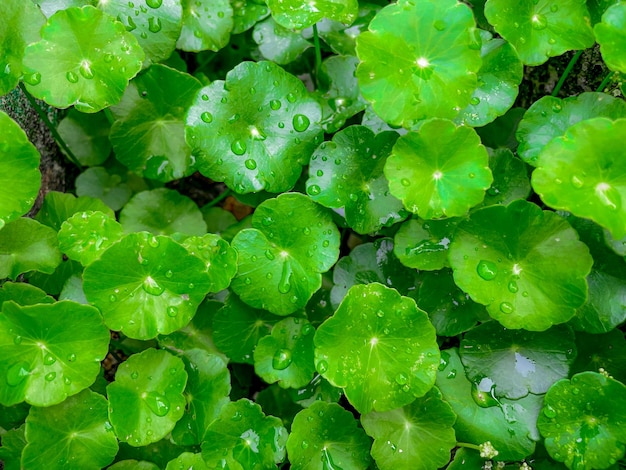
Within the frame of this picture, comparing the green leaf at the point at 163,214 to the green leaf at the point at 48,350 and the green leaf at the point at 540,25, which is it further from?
the green leaf at the point at 540,25

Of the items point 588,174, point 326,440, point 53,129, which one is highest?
point 588,174

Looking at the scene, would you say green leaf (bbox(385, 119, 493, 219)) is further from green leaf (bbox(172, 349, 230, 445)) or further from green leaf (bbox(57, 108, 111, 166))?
green leaf (bbox(57, 108, 111, 166))

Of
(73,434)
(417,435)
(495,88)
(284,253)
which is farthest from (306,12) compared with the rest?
(73,434)

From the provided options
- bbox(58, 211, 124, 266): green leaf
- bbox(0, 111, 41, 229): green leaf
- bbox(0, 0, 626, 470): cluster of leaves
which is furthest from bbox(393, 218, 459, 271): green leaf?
bbox(0, 111, 41, 229): green leaf

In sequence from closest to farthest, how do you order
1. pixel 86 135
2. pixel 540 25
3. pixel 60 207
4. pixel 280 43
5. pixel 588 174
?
pixel 588 174, pixel 540 25, pixel 60 207, pixel 280 43, pixel 86 135

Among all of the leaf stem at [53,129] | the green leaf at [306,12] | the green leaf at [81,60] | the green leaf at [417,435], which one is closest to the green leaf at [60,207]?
the leaf stem at [53,129]

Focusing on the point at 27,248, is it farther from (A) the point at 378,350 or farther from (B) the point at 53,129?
(A) the point at 378,350
